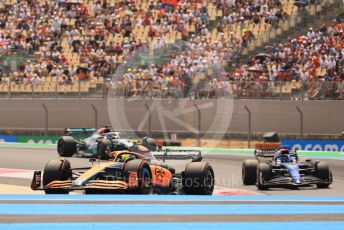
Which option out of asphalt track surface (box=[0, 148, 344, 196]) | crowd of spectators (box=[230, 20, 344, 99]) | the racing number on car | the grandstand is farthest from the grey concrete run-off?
the racing number on car

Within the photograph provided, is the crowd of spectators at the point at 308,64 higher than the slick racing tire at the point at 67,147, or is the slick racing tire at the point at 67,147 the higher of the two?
the crowd of spectators at the point at 308,64

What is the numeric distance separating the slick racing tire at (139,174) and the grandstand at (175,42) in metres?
16.9

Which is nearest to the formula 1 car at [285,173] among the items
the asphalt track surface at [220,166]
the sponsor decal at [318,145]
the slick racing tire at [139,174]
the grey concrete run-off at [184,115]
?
the asphalt track surface at [220,166]

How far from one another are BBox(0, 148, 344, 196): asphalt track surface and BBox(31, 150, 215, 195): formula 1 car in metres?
2.30

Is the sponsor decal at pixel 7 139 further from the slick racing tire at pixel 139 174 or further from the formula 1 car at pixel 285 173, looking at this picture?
the slick racing tire at pixel 139 174

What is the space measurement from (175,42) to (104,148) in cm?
1307

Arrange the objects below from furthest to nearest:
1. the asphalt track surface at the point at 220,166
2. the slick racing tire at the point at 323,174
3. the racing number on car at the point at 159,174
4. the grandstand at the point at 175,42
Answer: the grandstand at the point at 175,42 < the slick racing tire at the point at 323,174 < the asphalt track surface at the point at 220,166 < the racing number on car at the point at 159,174

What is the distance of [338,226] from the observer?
11.0 meters

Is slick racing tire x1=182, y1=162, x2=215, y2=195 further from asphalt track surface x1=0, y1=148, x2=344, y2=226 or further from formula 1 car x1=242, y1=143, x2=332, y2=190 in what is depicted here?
formula 1 car x1=242, y1=143, x2=332, y2=190

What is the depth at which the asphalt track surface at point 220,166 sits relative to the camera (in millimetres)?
18672

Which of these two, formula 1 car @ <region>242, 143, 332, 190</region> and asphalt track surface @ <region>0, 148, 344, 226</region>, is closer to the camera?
asphalt track surface @ <region>0, 148, 344, 226</region>

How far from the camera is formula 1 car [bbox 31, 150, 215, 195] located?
15648mm

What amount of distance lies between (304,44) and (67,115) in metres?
11.7

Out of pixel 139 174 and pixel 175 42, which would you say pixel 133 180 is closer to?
pixel 139 174
